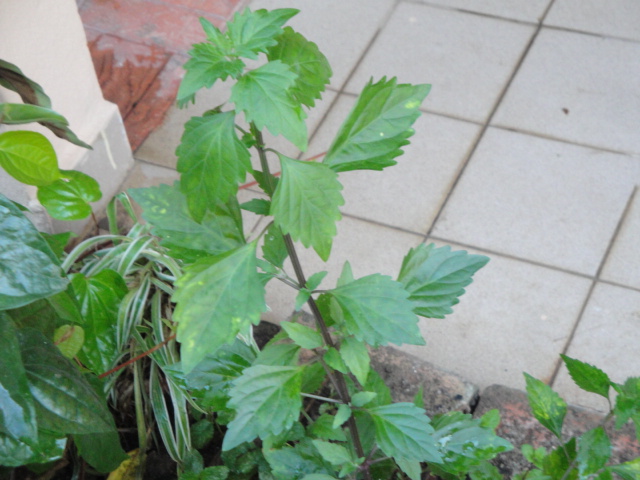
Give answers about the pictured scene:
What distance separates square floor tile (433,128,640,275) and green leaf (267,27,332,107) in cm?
149

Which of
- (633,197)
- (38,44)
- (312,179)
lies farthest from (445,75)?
(312,179)

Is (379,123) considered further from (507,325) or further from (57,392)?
(507,325)

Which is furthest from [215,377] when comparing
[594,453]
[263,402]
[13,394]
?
[594,453]

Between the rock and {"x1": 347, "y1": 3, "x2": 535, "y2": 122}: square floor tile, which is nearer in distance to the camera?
the rock

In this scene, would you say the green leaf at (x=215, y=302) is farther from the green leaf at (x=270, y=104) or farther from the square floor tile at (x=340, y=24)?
the square floor tile at (x=340, y=24)

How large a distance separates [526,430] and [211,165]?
1.08 m

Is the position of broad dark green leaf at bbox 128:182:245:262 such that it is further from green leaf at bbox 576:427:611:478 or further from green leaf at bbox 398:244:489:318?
green leaf at bbox 576:427:611:478

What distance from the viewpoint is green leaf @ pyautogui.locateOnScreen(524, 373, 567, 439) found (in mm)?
1434

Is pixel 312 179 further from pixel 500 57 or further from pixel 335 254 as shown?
pixel 500 57

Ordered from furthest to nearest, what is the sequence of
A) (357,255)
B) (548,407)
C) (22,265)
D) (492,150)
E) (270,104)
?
(492,150) < (357,255) < (548,407) < (22,265) < (270,104)

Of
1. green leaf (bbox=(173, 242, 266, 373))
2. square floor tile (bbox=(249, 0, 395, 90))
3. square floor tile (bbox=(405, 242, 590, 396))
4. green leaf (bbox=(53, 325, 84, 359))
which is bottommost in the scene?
square floor tile (bbox=(405, 242, 590, 396))

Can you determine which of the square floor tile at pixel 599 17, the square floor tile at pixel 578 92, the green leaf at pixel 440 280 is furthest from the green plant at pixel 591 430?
the square floor tile at pixel 599 17

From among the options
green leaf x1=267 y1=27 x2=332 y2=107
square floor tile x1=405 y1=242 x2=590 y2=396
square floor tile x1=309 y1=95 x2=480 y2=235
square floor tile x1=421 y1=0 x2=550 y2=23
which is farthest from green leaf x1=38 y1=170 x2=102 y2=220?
square floor tile x1=421 y1=0 x2=550 y2=23

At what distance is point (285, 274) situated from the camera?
48.9 inches
